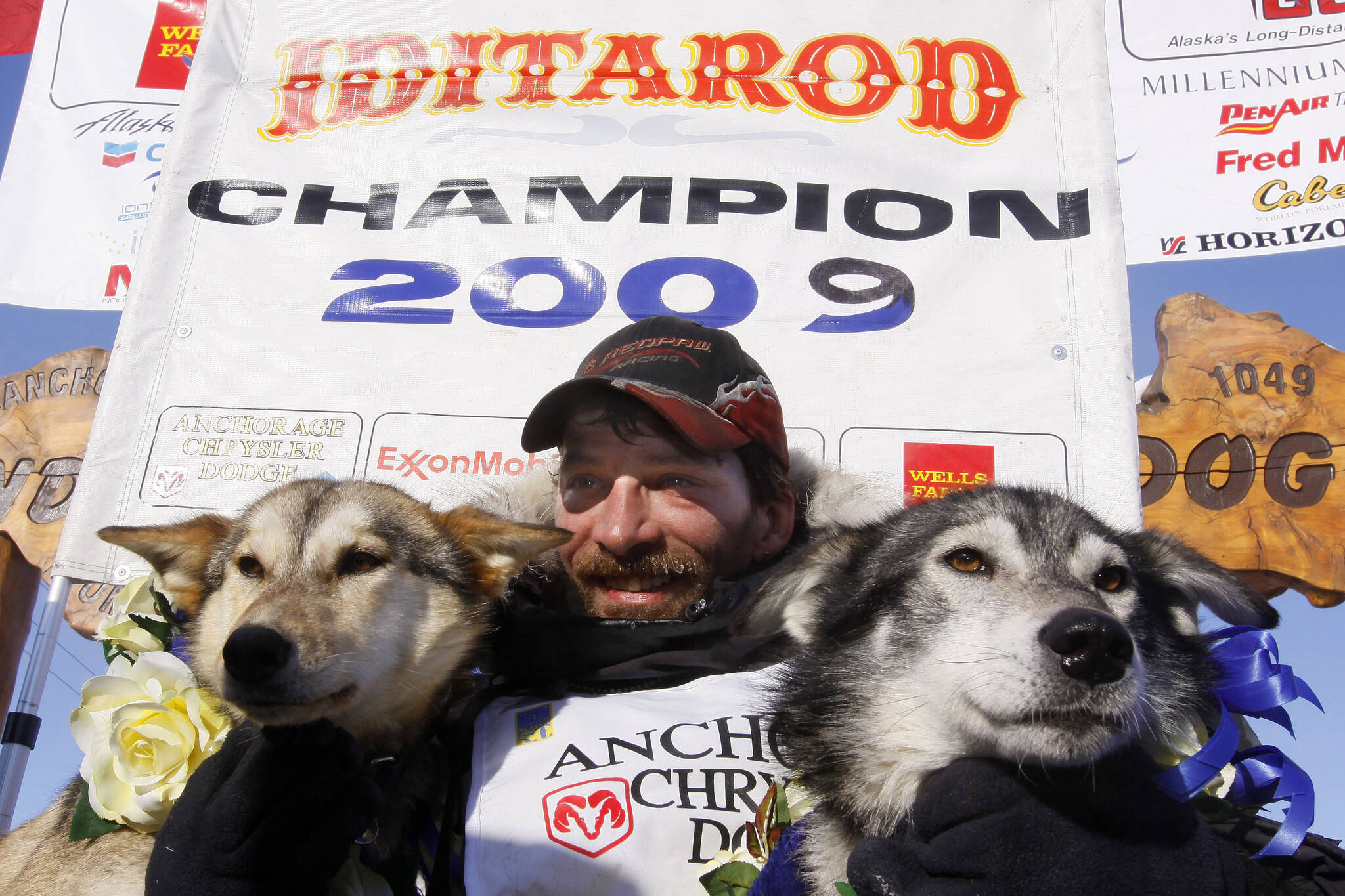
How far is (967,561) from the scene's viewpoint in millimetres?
1929

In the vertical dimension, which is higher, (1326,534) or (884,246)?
(884,246)

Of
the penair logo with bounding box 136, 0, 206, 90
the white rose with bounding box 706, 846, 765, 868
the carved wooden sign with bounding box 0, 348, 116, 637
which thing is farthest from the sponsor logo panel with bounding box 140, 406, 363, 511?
the penair logo with bounding box 136, 0, 206, 90

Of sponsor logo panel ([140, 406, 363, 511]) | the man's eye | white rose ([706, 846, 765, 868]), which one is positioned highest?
sponsor logo panel ([140, 406, 363, 511])

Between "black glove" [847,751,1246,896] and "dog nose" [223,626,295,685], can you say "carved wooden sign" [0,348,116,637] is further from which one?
"black glove" [847,751,1246,896]

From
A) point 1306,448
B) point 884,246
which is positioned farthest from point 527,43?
point 1306,448

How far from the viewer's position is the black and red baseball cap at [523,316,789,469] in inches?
104

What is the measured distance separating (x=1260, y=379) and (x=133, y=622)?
5.35 meters

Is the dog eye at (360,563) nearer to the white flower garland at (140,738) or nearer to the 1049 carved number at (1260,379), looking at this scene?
the white flower garland at (140,738)

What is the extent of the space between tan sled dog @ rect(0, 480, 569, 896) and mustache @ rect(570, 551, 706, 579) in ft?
0.97

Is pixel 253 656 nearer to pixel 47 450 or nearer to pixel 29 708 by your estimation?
pixel 29 708

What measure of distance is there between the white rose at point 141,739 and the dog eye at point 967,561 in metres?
1.84

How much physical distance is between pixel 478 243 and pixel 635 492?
6.57ft

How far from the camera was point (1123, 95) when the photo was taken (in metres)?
5.82

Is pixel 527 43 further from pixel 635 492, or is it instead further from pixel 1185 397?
pixel 1185 397
